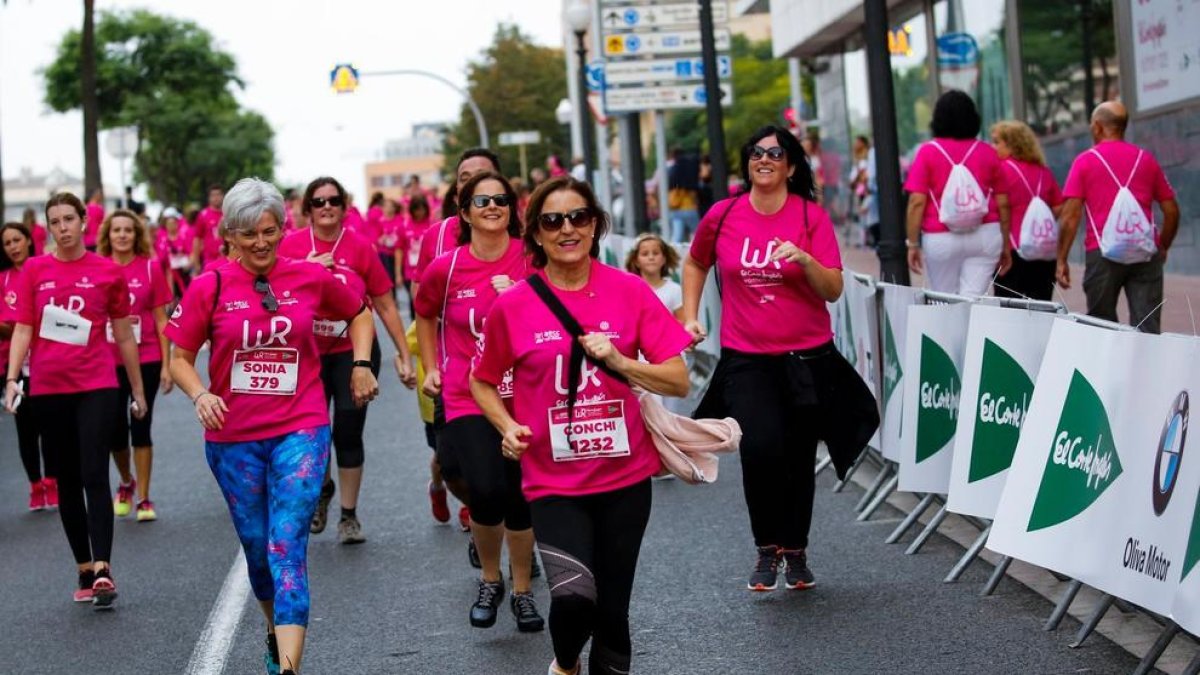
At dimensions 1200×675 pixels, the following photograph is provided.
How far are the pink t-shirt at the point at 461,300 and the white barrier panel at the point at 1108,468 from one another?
2200 mm

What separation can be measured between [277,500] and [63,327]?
3.37 meters

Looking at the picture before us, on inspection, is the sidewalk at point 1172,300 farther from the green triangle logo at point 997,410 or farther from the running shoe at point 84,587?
the running shoe at point 84,587

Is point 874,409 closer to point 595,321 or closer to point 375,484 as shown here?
point 595,321

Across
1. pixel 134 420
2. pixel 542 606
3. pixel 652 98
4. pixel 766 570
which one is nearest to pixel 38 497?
pixel 134 420

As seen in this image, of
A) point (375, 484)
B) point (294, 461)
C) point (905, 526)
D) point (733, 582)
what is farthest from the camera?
point (375, 484)

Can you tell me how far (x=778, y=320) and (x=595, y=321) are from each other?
2.32 m

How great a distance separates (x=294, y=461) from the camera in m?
6.92

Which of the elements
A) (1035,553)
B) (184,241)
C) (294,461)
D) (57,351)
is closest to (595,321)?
(294,461)

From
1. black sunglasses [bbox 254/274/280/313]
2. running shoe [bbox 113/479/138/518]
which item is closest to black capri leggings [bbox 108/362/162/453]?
running shoe [bbox 113/479/138/518]

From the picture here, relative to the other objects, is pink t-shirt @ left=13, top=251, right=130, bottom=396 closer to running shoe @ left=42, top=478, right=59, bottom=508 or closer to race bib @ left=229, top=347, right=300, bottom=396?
race bib @ left=229, top=347, right=300, bottom=396

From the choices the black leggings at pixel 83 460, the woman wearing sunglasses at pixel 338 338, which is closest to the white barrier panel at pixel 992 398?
the woman wearing sunglasses at pixel 338 338

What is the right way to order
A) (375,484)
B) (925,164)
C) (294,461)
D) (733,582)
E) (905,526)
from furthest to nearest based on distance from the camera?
(375,484), (925,164), (905,526), (733,582), (294,461)

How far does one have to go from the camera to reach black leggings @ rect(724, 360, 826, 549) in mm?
8312

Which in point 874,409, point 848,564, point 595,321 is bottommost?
point 848,564
